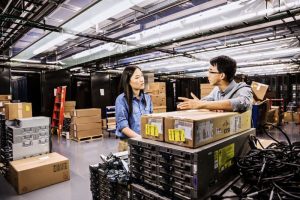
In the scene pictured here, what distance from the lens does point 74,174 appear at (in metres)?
3.73

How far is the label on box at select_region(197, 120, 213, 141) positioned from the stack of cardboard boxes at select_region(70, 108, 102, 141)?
20.0 feet

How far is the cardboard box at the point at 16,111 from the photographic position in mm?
4031

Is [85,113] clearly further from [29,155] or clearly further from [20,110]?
[29,155]

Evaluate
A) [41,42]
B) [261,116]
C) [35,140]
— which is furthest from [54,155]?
[261,116]

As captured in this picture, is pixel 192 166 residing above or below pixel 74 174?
above

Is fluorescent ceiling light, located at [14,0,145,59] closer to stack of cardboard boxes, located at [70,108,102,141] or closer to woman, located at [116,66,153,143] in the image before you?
woman, located at [116,66,153,143]

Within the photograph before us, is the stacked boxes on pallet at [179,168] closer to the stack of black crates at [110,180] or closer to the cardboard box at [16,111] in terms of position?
the stack of black crates at [110,180]

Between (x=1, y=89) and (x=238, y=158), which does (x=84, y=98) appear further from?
(x=238, y=158)

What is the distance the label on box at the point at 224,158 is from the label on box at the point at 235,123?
0.11 metres

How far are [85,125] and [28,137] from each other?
2.96 metres

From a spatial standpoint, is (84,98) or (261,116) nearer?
(261,116)

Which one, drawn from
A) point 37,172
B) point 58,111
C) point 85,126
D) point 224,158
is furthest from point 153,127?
point 58,111

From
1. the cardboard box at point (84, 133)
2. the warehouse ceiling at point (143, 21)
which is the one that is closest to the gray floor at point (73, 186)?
the cardboard box at point (84, 133)

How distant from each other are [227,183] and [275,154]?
1.01 feet
